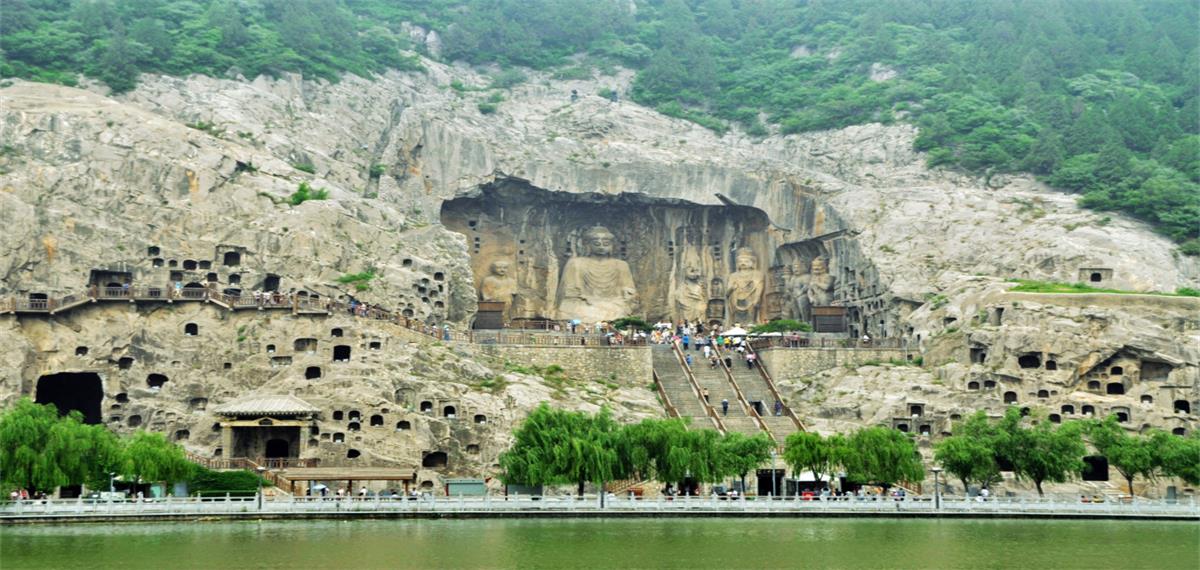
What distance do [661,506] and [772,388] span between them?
20.6m

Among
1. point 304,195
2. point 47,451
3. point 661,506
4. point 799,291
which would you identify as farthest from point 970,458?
point 304,195

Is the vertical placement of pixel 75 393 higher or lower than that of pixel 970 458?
higher

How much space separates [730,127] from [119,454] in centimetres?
5899

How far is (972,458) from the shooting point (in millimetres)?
63375

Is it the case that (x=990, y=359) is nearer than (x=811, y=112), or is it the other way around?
(x=990, y=359)

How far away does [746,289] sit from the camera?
3730 inches

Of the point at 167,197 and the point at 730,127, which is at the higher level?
the point at 730,127

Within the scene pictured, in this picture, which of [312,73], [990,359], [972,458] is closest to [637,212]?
[312,73]

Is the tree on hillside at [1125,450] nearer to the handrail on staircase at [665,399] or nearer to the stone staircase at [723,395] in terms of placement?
the stone staircase at [723,395]

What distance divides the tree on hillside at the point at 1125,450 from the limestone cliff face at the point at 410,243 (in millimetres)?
5408

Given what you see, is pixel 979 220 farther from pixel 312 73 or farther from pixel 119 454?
pixel 119 454

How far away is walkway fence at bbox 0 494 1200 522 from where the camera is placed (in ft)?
185

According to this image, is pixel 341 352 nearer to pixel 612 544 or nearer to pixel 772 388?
pixel 772 388

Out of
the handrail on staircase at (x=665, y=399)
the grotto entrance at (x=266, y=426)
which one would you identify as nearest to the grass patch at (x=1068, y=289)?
the handrail on staircase at (x=665, y=399)
